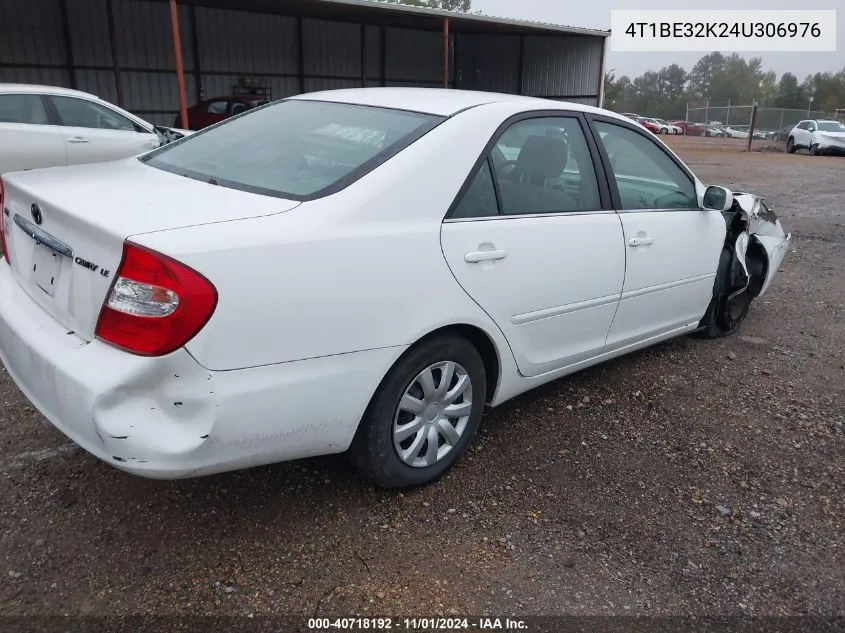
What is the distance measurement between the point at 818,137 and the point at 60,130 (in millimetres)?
24500

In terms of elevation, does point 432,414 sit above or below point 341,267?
below

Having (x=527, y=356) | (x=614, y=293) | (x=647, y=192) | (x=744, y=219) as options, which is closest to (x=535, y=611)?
(x=527, y=356)

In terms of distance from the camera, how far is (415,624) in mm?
2182

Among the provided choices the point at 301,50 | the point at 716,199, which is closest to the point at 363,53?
the point at 301,50

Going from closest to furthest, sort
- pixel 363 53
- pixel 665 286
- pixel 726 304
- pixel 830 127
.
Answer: pixel 665 286, pixel 726 304, pixel 363 53, pixel 830 127

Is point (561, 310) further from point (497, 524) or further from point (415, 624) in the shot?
point (415, 624)

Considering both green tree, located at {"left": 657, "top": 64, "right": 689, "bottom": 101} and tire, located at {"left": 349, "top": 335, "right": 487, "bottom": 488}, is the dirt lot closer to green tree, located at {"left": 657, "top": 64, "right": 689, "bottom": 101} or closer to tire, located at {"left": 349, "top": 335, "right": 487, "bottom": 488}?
tire, located at {"left": 349, "top": 335, "right": 487, "bottom": 488}

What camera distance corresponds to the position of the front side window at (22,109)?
7.50 metres

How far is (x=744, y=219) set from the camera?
4590 millimetres

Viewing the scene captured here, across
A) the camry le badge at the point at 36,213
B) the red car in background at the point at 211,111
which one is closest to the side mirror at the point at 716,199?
the camry le badge at the point at 36,213

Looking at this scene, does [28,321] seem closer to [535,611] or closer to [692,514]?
[535,611]

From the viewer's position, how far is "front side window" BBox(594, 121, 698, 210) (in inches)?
140

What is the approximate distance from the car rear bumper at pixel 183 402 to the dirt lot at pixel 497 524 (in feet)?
1.38

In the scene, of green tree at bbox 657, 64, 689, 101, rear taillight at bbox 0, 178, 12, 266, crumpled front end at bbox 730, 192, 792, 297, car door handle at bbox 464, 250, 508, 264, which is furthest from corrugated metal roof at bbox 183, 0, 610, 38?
green tree at bbox 657, 64, 689, 101
